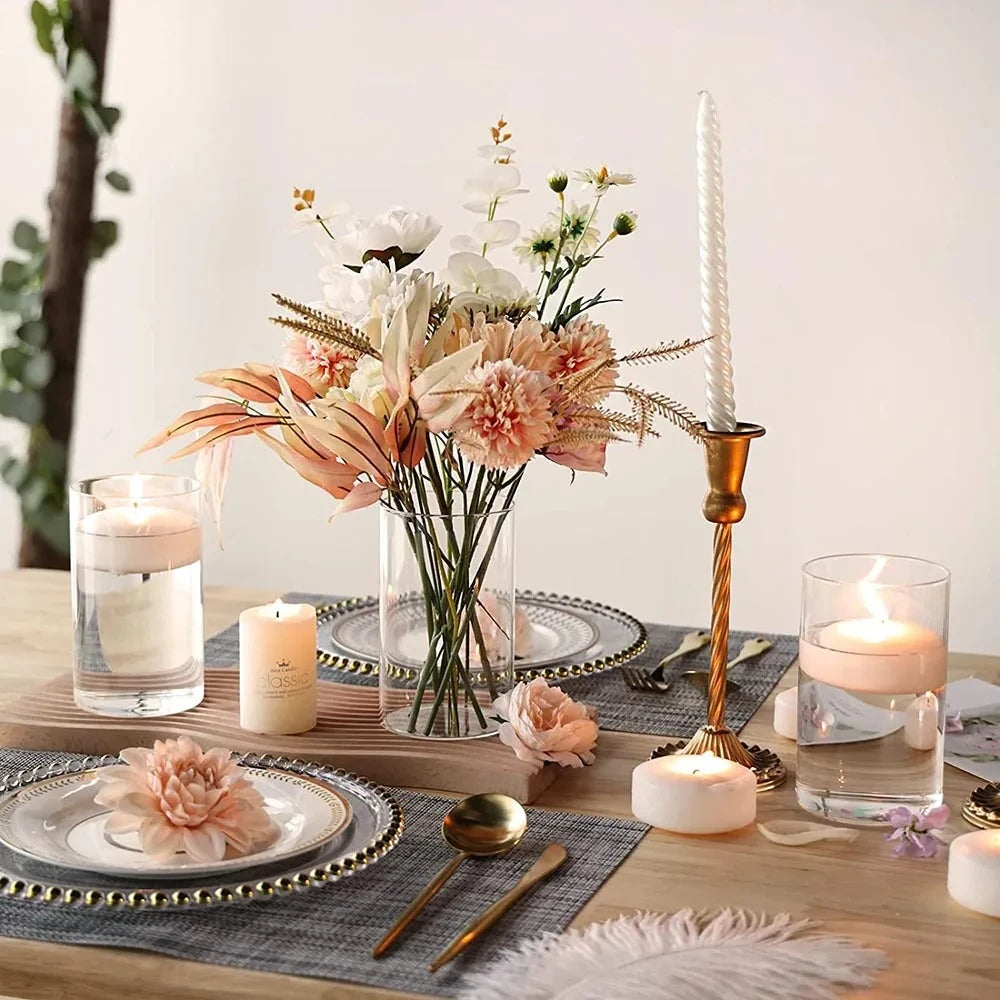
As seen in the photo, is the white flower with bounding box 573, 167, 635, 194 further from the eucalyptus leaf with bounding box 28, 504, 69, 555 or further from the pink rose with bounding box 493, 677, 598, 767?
the eucalyptus leaf with bounding box 28, 504, 69, 555

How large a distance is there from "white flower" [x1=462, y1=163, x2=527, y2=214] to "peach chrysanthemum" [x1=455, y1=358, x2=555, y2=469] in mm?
174

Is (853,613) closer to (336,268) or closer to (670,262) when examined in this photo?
(336,268)

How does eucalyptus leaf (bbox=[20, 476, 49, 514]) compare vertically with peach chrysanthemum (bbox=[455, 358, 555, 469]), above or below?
below

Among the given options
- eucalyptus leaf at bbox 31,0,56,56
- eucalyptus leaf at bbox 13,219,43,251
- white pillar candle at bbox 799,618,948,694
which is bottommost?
white pillar candle at bbox 799,618,948,694

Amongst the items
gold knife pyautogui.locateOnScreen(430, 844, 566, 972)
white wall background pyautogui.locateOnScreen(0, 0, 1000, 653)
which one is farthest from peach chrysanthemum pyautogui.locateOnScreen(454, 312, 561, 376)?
white wall background pyautogui.locateOnScreen(0, 0, 1000, 653)

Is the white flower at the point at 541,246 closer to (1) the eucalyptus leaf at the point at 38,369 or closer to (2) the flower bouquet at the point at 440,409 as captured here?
(2) the flower bouquet at the point at 440,409

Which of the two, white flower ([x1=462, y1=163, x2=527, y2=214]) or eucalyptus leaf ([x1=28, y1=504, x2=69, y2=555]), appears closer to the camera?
white flower ([x1=462, y1=163, x2=527, y2=214])

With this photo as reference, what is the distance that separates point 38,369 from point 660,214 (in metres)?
1.26

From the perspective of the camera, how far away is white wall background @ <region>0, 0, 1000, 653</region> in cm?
279

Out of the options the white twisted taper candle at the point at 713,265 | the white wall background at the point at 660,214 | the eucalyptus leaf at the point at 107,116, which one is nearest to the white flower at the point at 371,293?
the white twisted taper candle at the point at 713,265

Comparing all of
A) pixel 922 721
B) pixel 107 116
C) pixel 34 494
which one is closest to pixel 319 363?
pixel 922 721

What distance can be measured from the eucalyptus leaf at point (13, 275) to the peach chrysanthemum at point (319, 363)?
201 cm

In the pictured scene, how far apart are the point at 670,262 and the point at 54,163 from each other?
55.8 inches

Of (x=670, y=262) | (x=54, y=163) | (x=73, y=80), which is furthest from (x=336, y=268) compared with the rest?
(x=54, y=163)
